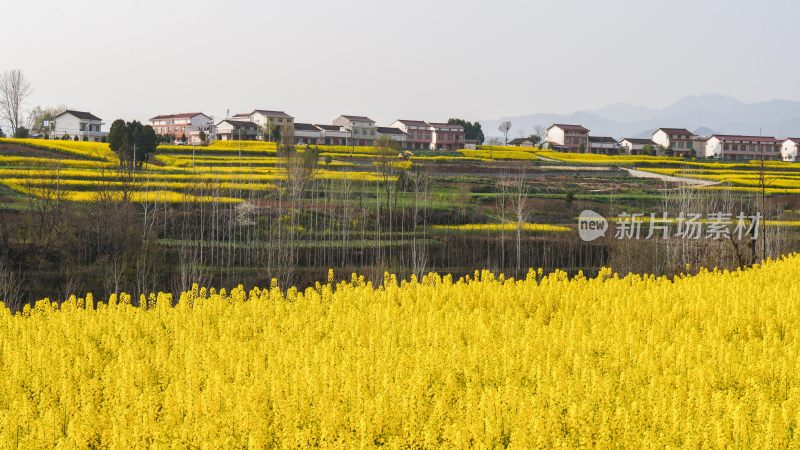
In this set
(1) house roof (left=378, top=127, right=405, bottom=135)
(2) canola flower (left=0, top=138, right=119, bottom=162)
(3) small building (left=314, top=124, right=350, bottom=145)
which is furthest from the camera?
(1) house roof (left=378, top=127, right=405, bottom=135)

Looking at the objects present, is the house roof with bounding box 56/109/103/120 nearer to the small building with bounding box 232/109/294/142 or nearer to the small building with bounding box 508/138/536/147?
→ the small building with bounding box 232/109/294/142

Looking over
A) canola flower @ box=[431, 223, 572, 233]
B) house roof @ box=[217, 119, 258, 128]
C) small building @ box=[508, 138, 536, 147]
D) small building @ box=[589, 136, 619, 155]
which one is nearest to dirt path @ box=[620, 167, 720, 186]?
canola flower @ box=[431, 223, 572, 233]

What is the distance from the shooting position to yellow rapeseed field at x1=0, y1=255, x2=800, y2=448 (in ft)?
24.2

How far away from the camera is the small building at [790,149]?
110500 mm

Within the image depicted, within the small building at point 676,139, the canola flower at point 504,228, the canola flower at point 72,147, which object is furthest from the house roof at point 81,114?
the small building at point 676,139

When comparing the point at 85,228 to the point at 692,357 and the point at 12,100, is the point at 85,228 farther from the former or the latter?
the point at 12,100

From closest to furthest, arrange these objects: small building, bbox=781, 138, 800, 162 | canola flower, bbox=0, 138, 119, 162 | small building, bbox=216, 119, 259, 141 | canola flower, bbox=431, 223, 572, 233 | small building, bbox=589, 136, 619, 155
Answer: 1. canola flower, bbox=431, 223, 572, 233
2. canola flower, bbox=0, 138, 119, 162
3. small building, bbox=216, 119, 259, 141
4. small building, bbox=781, 138, 800, 162
5. small building, bbox=589, 136, 619, 155

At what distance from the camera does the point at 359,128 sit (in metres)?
104

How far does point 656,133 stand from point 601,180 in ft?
193

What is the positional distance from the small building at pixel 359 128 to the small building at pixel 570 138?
23412mm

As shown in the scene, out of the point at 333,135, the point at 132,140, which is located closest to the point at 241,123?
the point at 333,135

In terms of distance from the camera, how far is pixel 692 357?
10.1 m

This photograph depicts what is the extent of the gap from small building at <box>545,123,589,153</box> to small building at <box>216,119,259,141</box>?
38787 millimetres

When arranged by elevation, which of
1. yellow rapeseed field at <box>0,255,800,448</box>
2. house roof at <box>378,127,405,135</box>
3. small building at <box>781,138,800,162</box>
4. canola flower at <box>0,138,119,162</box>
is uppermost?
house roof at <box>378,127,405,135</box>
